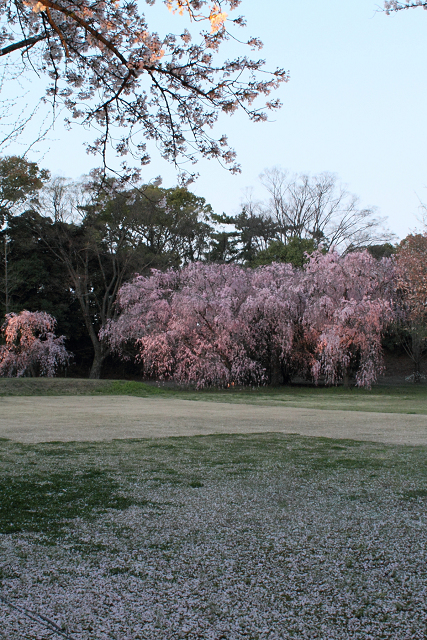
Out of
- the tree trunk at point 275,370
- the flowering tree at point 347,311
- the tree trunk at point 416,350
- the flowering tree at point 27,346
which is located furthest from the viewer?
the tree trunk at point 416,350

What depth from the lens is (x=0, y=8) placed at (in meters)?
5.94

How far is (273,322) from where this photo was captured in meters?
20.3

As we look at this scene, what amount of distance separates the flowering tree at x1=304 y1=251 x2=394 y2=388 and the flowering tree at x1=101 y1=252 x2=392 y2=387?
34 millimetres

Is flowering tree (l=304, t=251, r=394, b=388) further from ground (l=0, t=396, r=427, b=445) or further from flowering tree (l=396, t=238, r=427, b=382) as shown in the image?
ground (l=0, t=396, r=427, b=445)

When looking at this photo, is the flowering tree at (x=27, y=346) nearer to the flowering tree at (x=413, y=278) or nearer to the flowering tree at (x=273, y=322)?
the flowering tree at (x=273, y=322)

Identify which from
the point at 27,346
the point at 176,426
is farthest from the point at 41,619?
the point at 27,346

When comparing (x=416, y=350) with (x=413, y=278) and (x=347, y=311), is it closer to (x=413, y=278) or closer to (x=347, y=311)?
(x=413, y=278)

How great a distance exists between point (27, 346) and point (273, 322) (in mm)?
10339

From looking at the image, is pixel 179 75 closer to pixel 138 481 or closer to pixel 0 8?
pixel 0 8

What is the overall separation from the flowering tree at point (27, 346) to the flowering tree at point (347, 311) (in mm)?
11320

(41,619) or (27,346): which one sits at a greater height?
(27,346)

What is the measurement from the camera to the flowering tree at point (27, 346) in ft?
73.3

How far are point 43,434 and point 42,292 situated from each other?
24.0 m

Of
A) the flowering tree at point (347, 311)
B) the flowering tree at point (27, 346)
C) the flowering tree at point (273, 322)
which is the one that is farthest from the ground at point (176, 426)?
the flowering tree at point (27, 346)
